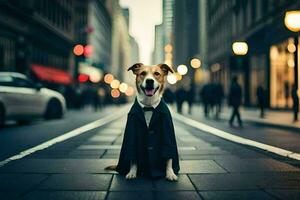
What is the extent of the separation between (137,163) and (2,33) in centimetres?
2417

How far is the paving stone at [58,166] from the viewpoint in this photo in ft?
18.4

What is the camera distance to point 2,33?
88.1ft

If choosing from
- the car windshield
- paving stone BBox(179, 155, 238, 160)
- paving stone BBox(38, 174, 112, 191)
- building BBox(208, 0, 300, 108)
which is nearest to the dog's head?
paving stone BBox(38, 174, 112, 191)

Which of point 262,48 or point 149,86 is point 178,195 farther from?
point 262,48

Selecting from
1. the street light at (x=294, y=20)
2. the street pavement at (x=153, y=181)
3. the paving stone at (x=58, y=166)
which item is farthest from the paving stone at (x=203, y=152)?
the street light at (x=294, y=20)

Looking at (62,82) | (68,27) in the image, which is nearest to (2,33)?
(62,82)

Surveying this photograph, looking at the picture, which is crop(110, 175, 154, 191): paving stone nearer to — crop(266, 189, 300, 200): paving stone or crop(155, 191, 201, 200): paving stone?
crop(155, 191, 201, 200): paving stone

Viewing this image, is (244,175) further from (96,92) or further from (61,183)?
(96,92)

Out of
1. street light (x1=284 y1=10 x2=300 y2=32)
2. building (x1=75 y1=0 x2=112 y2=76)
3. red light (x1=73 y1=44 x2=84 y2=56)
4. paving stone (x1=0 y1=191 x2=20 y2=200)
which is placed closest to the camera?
paving stone (x1=0 y1=191 x2=20 y2=200)

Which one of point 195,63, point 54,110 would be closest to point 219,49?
point 195,63

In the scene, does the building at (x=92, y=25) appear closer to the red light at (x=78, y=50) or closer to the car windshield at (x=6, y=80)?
the red light at (x=78, y=50)

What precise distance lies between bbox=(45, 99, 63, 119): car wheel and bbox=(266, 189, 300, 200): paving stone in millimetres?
13571

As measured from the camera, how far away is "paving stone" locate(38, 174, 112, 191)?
4531 mm

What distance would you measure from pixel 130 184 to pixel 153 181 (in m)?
0.32
